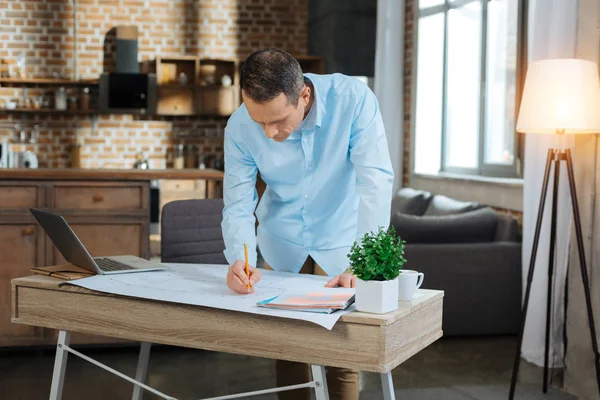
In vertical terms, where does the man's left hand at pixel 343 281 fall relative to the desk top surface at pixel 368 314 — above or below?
above

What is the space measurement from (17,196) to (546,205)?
2.86 metres

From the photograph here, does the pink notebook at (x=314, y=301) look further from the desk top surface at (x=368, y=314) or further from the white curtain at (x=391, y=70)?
the white curtain at (x=391, y=70)

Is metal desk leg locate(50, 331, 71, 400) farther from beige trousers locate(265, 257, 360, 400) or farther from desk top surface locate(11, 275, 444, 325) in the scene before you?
beige trousers locate(265, 257, 360, 400)

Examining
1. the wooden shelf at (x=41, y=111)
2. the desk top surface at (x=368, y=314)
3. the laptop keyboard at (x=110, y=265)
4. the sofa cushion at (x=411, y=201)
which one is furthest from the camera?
the wooden shelf at (x=41, y=111)

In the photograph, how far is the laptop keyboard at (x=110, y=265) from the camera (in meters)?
2.61

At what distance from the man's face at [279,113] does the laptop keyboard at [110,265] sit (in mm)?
732

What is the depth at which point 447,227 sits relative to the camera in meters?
5.20

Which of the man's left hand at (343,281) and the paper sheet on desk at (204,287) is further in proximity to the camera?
the man's left hand at (343,281)

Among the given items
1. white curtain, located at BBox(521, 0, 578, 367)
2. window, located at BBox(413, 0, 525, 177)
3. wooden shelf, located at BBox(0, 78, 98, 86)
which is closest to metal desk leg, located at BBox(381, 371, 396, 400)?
white curtain, located at BBox(521, 0, 578, 367)

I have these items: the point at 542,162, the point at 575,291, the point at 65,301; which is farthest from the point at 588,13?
the point at 65,301

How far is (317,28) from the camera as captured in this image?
919cm

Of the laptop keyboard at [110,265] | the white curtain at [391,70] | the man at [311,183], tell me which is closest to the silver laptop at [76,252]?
the laptop keyboard at [110,265]

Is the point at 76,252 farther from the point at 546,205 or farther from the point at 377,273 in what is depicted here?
the point at 546,205

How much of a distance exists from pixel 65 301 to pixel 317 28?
7.21 metres
